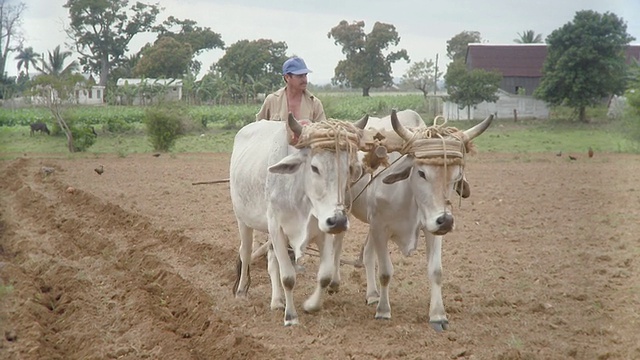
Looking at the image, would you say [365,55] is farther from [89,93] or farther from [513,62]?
[513,62]

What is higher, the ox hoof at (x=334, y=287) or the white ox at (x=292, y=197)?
the white ox at (x=292, y=197)

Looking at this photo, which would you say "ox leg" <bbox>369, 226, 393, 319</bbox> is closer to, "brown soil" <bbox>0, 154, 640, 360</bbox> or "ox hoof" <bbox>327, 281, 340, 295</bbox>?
"brown soil" <bbox>0, 154, 640, 360</bbox>

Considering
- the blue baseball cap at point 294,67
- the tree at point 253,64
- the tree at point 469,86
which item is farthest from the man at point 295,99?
the tree at point 469,86

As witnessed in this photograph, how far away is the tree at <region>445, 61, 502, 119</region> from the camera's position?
103ft

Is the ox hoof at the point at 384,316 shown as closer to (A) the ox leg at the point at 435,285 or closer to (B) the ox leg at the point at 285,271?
(A) the ox leg at the point at 435,285

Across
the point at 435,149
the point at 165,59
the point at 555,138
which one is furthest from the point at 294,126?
the point at 555,138

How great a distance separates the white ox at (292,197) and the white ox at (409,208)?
32 centimetres

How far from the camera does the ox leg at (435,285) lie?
607cm

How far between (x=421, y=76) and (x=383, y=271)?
78.1ft

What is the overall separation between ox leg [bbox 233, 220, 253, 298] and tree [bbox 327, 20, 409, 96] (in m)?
9.70

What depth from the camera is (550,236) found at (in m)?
10.4

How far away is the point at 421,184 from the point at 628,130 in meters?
20.0

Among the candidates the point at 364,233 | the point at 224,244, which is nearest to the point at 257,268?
the point at 224,244

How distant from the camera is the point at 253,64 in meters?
16.3
